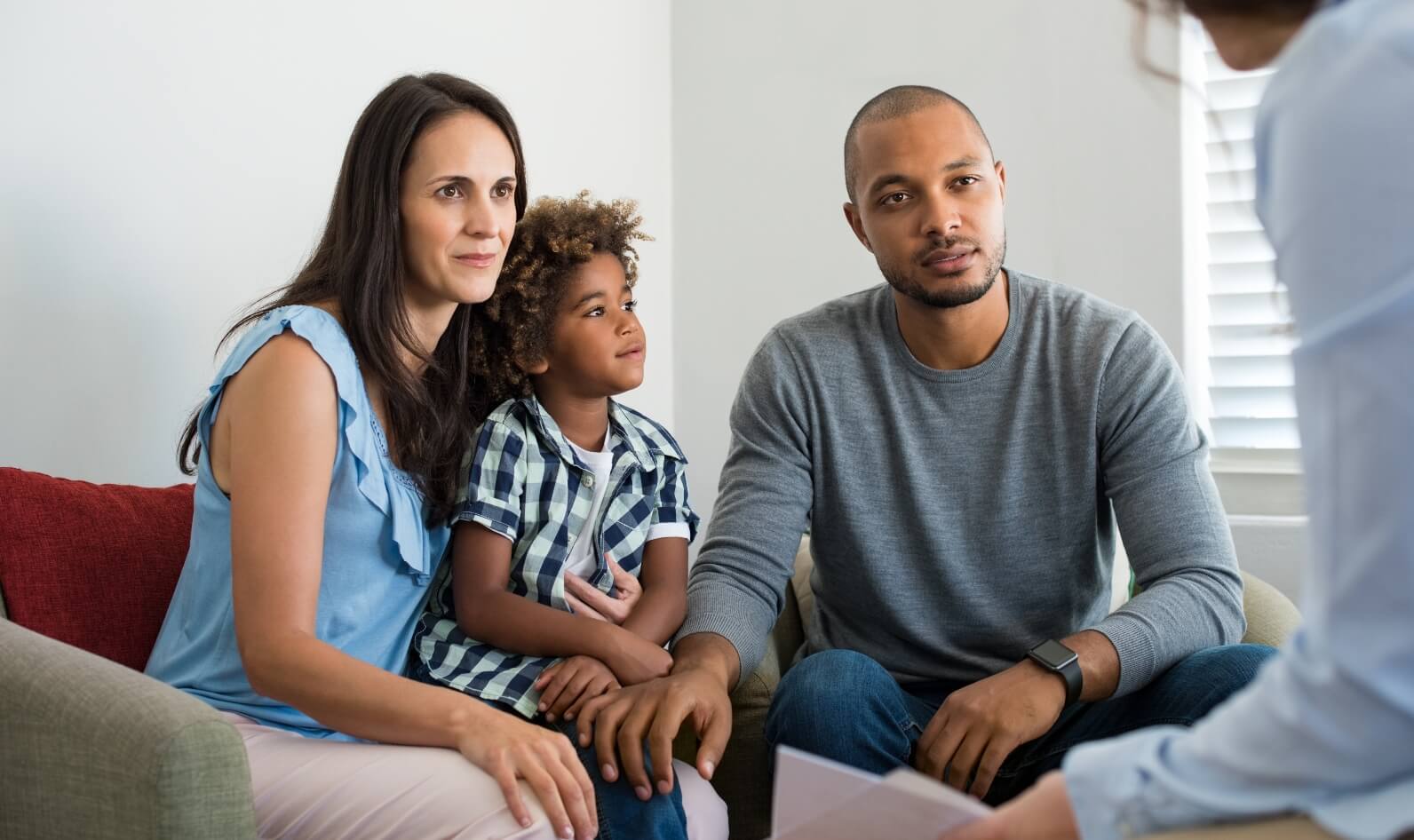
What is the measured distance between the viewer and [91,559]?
1.47 metres

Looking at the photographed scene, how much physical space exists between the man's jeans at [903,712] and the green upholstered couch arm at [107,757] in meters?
0.69

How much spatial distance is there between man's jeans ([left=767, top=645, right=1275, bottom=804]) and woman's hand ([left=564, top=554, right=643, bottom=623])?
0.79 ft

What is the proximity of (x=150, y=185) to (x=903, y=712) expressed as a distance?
131 cm

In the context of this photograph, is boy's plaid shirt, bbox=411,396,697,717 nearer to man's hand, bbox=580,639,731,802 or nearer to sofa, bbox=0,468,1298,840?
man's hand, bbox=580,639,731,802

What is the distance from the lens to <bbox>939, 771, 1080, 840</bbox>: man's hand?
737 millimetres

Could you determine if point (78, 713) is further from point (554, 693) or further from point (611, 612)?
point (611, 612)

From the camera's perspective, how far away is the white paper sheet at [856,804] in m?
0.76

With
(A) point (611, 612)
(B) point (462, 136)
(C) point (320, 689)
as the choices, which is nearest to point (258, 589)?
(C) point (320, 689)

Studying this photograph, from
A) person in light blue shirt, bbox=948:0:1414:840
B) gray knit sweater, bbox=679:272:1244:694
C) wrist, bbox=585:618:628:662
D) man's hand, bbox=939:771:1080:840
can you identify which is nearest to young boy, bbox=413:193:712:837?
wrist, bbox=585:618:628:662

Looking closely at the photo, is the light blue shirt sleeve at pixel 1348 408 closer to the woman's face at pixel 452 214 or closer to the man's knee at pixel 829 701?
the man's knee at pixel 829 701

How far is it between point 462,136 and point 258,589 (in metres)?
0.66

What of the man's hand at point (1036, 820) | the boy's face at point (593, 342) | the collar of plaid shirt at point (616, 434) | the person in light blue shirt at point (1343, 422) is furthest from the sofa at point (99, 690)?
the person in light blue shirt at point (1343, 422)

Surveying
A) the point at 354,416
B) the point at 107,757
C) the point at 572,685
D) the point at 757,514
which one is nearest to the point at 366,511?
the point at 354,416

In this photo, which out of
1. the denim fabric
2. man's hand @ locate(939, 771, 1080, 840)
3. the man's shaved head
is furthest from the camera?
the man's shaved head
